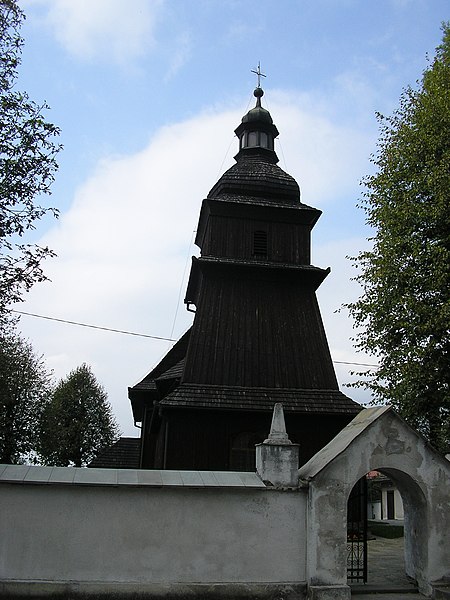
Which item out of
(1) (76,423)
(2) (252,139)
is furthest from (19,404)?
(2) (252,139)

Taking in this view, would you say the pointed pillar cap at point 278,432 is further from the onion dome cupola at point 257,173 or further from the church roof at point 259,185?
the church roof at point 259,185

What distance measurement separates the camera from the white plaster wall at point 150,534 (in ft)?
29.7

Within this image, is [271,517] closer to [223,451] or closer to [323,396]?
[223,451]

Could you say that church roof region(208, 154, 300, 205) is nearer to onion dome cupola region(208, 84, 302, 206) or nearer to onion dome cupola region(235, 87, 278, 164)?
onion dome cupola region(208, 84, 302, 206)

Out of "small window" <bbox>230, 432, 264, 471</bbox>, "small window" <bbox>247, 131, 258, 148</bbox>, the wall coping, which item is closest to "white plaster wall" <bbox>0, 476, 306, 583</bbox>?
the wall coping

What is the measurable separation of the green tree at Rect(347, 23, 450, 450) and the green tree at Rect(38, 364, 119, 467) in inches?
1053

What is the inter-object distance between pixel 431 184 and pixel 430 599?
34.3ft

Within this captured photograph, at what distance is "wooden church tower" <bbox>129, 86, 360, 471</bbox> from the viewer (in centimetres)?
1558

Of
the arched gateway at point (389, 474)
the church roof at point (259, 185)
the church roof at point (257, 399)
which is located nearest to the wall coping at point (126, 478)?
the arched gateway at point (389, 474)

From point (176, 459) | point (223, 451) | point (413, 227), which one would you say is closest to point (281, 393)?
point (223, 451)

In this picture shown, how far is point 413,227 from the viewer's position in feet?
53.5

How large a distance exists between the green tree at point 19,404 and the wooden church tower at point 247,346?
17.8 metres

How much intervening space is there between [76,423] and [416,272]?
29111 millimetres

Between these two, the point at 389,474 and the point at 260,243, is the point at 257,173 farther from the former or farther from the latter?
the point at 389,474
